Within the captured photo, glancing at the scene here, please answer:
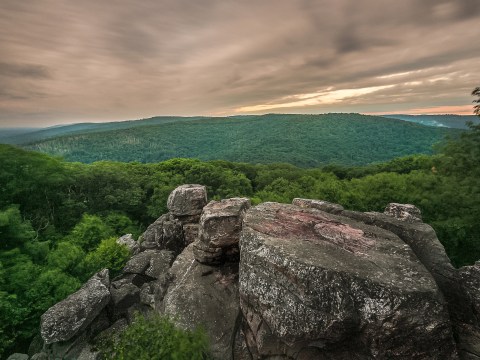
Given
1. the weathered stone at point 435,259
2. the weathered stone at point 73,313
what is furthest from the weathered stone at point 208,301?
the weathered stone at point 435,259

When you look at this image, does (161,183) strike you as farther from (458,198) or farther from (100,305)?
(458,198)

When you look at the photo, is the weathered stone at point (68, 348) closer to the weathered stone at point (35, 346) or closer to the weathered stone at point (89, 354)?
the weathered stone at point (89, 354)

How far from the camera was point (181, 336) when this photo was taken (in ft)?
38.0

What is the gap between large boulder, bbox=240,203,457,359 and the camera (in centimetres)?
959

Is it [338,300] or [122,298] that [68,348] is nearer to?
[122,298]

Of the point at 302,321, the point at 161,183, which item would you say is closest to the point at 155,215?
the point at 161,183

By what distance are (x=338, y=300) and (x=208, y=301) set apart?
7.28 meters

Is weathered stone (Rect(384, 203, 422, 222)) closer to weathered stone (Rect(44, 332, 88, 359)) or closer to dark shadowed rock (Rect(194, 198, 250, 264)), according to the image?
dark shadowed rock (Rect(194, 198, 250, 264))

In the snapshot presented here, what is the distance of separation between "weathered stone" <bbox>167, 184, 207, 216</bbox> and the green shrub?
11.4 meters

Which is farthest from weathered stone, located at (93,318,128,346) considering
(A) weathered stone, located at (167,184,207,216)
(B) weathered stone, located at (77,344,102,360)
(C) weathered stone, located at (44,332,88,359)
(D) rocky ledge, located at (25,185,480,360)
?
(A) weathered stone, located at (167,184,207,216)

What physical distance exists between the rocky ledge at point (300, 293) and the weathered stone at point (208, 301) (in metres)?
0.05

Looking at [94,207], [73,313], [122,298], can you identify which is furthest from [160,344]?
[94,207]

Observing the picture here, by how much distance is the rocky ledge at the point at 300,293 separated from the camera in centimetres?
975

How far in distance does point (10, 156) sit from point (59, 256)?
18.8 metres
